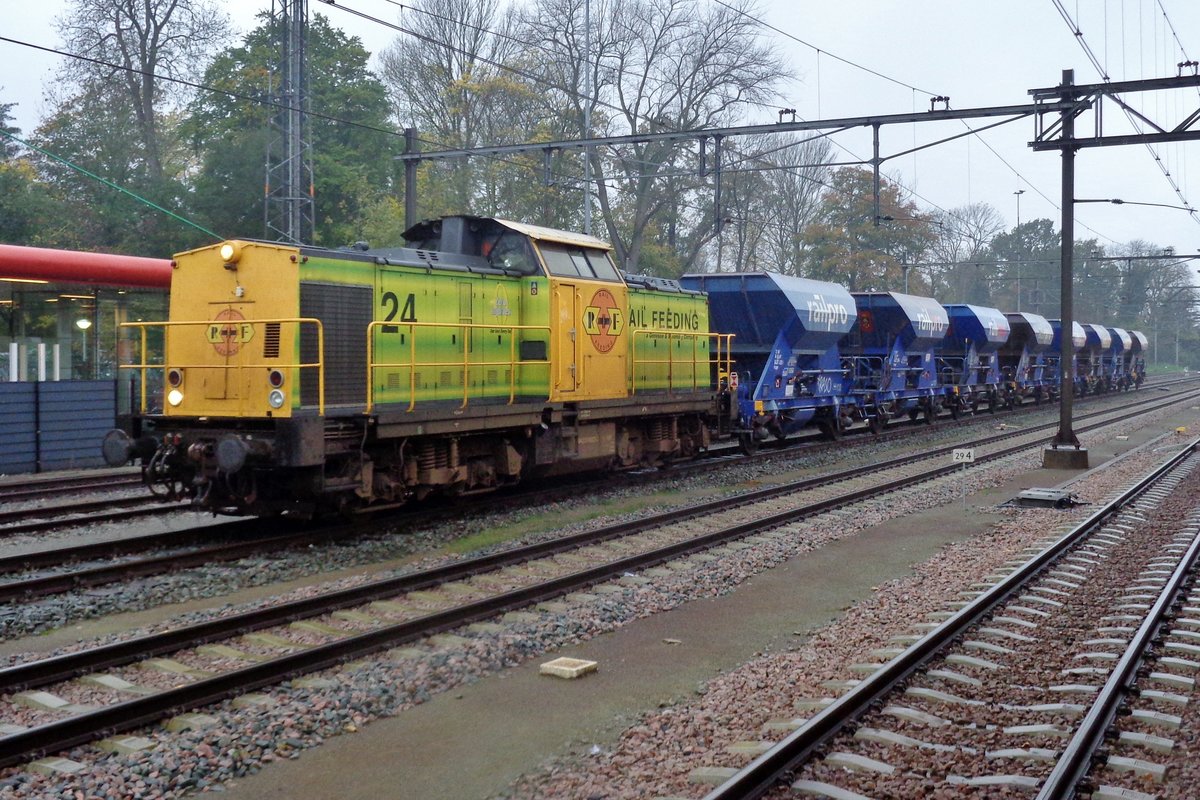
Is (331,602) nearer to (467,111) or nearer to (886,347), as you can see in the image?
(886,347)

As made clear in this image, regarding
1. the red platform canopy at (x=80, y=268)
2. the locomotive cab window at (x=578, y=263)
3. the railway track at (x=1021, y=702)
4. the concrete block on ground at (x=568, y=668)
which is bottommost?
the concrete block on ground at (x=568, y=668)

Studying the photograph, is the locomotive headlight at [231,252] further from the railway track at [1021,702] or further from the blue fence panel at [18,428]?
the blue fence panel at [18,428]

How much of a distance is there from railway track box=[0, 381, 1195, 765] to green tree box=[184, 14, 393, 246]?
1969cm

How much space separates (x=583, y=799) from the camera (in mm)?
4469

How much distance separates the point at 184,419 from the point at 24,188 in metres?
19.9

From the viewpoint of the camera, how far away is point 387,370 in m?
10.6

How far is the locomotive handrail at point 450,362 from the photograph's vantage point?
33.1ft

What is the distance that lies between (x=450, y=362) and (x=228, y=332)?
2413 millimetres

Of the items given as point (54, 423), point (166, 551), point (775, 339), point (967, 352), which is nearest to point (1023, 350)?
point (967, 352)

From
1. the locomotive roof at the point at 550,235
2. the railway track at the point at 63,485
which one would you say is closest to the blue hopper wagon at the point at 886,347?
the locomotive roof at the point at 550,235

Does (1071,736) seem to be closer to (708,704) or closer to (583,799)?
(708,704)

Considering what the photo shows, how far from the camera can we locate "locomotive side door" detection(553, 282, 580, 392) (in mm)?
12438

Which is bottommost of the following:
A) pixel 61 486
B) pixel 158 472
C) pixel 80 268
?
pixel 61 486

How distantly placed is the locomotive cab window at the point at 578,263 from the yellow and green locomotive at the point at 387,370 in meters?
0.03
